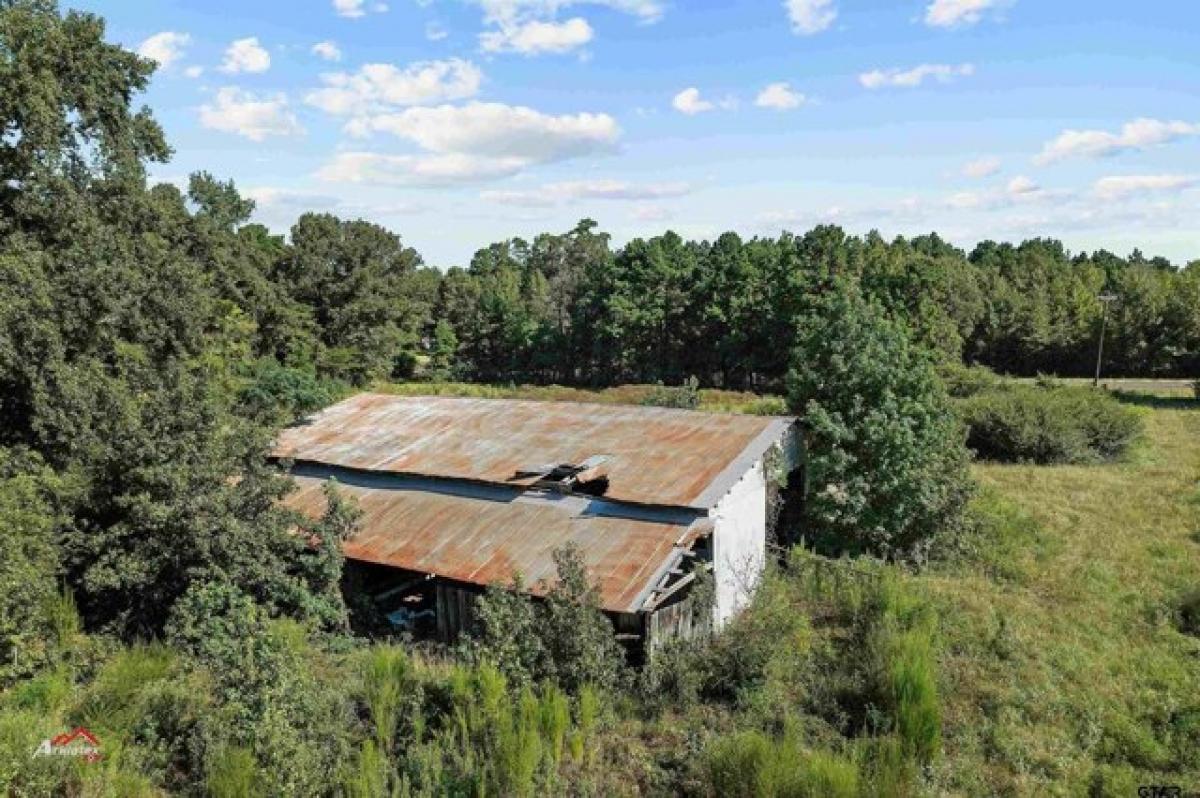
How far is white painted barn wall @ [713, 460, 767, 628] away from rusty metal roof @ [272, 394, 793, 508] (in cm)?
47

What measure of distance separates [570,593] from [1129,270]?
6176cm

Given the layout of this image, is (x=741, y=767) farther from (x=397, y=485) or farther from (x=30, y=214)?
(x=30, y=214)

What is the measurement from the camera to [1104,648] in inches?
521

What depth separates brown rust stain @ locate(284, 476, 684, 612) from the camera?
12.3 m

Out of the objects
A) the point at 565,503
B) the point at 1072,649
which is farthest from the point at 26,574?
the point at 1072,649

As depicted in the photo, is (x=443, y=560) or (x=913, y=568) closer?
(x=443, y=560)

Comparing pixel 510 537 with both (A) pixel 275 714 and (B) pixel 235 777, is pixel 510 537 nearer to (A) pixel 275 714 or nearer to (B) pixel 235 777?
(A) pixel 275 714

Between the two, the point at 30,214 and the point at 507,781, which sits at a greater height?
the point at 30,214

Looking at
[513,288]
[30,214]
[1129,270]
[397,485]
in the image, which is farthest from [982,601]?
[513,288]

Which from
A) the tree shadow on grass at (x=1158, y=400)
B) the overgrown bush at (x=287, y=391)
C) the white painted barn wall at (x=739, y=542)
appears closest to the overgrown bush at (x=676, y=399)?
the overgrown bush at (x=287, y=391)

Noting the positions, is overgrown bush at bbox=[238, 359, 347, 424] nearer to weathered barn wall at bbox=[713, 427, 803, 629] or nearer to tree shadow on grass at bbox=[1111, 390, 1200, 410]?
weathered barn wall at bbox=[713, 427, 803, 629]

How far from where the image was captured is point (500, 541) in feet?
45.5

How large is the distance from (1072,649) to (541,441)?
10331 mm
